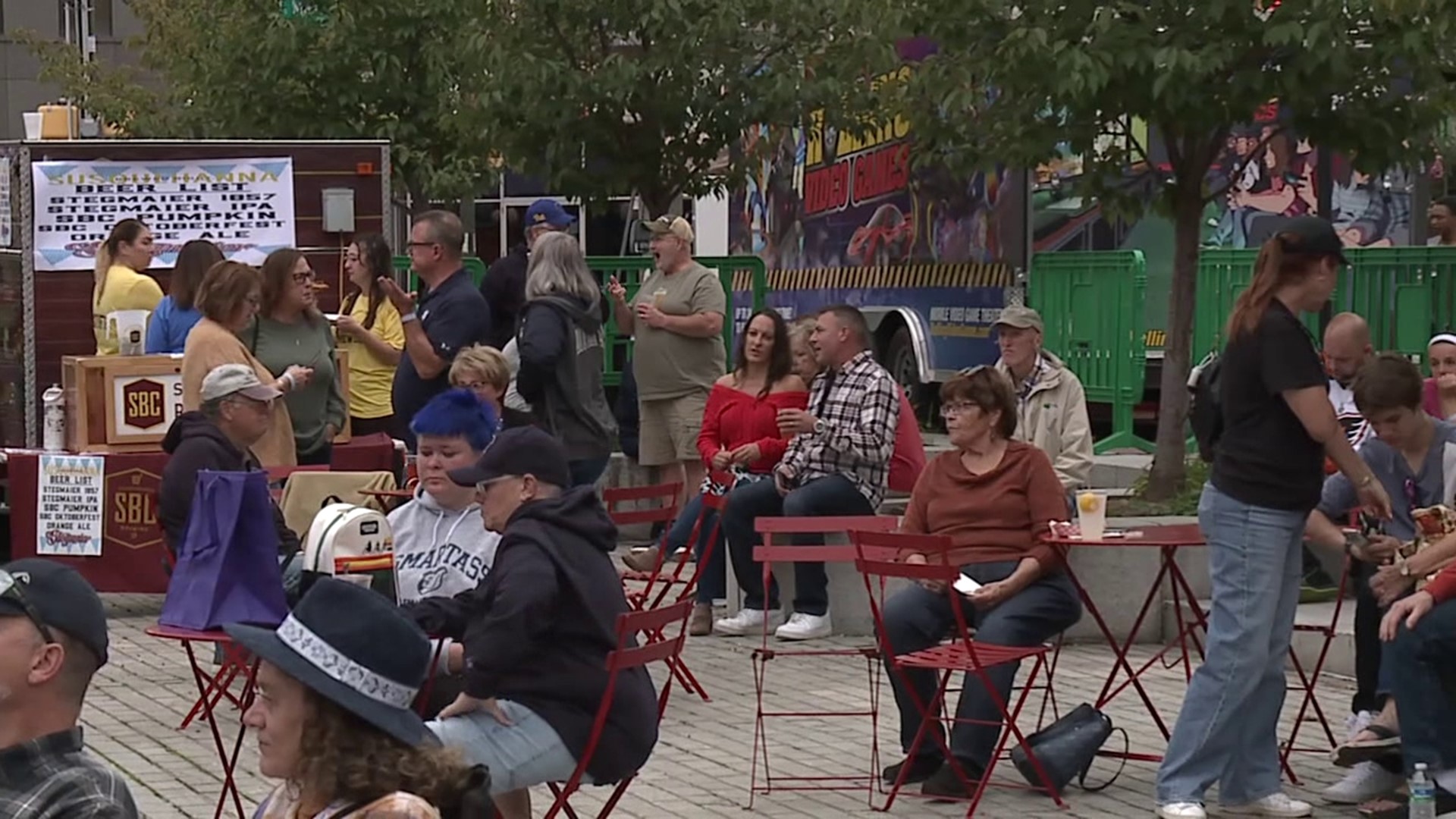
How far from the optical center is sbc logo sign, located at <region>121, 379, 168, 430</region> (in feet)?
38.3

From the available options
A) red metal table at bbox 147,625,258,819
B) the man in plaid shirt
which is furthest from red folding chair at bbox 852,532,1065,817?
the man in plaid shirt

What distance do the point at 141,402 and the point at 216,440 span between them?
3.06 meters

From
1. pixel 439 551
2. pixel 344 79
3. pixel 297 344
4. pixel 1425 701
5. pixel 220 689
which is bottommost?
pixel 220 689

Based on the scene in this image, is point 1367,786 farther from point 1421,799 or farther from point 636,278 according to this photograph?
point 636,278

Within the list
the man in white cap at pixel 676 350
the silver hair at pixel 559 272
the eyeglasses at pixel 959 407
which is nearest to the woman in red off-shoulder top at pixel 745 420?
the silver hair at pixel 559 272

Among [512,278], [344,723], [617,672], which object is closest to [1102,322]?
[512,278]

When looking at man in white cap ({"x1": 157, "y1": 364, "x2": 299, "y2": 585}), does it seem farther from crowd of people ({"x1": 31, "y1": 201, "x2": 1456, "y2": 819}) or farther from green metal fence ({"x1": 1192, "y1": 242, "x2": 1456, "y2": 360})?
green metal fence ({"x1": 1192, "y1": 242, "x2": 1456, "y2": 360})

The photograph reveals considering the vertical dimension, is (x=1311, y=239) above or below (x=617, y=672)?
above

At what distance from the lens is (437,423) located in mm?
6883

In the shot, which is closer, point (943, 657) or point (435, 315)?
point (943, 657)

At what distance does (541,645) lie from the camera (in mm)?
5906

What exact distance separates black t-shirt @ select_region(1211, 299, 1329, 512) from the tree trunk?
5499 mm

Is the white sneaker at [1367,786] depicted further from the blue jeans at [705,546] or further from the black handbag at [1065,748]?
the blue jeans at [705,546]

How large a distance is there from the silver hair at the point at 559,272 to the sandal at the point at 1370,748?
4.77 m
